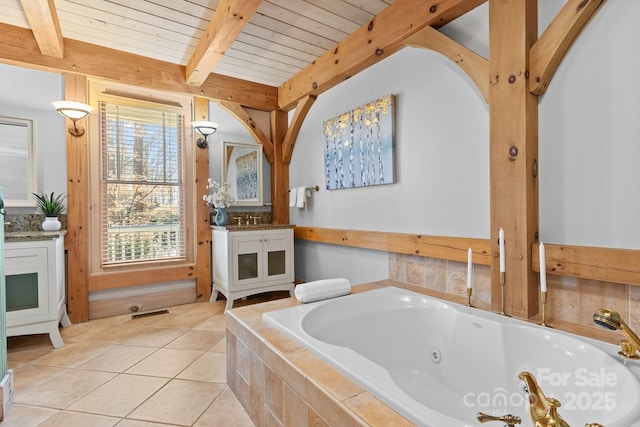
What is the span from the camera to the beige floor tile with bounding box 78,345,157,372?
6.57 ft

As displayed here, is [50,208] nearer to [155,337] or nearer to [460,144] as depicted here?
[155,337]

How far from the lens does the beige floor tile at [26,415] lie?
1.48 metres

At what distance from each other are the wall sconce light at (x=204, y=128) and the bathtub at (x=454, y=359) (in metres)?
2.23

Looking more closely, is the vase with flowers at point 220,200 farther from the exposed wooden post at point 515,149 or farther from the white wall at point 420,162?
the exposed wooden post at point 515,149

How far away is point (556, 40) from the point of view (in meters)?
1.49

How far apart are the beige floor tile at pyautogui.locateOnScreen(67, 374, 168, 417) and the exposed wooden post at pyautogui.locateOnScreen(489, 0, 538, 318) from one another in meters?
1.91

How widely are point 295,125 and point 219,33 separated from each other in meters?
1.38

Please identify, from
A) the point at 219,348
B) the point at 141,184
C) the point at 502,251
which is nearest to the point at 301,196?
the point at 141,184

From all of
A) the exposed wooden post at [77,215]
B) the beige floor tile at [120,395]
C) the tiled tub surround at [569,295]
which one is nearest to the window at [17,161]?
the exposed wooden post at [77,215]

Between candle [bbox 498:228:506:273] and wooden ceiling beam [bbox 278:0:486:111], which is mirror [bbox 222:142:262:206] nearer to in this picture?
wooden ceiling beam [bbox 278:0:486:111]

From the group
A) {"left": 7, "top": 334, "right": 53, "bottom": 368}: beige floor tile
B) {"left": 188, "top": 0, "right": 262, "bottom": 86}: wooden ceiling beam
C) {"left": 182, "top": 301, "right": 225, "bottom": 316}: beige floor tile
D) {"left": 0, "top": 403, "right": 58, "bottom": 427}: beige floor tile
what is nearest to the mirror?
{"left": 188, "top": 0, "right": 262, "bottom": 86}: wooden ceiling beam

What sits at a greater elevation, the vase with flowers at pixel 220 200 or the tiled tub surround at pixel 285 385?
the vase with flowers at pixel 220 200

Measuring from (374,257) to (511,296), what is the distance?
3.77 feet

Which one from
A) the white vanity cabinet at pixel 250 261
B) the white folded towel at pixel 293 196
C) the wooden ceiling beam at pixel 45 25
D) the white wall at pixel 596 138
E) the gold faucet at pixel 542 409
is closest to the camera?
the gold faucet at pixel 542 409
